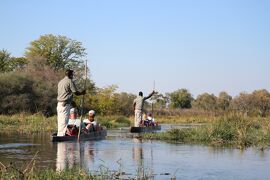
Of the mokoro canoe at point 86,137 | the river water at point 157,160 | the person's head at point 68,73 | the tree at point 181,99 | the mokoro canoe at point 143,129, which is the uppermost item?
the tree at point 181,99

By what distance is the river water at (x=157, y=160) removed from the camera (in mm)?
11461

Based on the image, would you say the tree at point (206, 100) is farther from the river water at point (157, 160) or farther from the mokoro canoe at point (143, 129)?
the river water at point (157, 160)

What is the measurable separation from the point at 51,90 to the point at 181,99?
2617 inches

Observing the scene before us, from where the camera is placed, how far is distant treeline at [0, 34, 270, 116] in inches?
1934

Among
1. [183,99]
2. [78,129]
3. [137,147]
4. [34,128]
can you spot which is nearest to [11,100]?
[34,128]

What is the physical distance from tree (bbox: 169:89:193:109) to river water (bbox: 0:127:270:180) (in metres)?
96.2

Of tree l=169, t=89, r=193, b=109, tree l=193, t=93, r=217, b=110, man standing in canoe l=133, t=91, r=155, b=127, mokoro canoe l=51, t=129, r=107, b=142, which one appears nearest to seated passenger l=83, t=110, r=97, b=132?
mokoro canoe l=51, t=129, r=107, b=142

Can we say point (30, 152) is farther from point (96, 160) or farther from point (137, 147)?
point (137, 147)

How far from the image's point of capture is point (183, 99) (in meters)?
119

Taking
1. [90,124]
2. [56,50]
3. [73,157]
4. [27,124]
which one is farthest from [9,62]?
[73,157]

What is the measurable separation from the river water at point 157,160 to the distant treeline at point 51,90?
22.1 feet

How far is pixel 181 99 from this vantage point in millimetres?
118188

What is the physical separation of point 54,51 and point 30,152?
7191 cm

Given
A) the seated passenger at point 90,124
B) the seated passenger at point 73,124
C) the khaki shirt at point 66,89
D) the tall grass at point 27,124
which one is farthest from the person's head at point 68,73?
the tall grass at point 27,124
